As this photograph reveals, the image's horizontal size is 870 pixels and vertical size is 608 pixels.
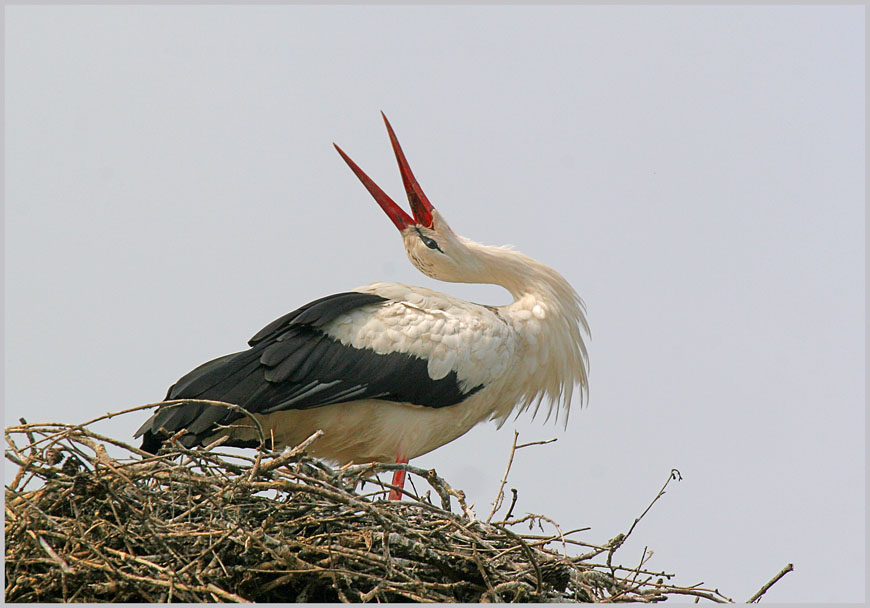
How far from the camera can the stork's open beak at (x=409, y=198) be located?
17.0 ft

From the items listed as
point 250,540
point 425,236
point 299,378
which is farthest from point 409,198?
point 250,540

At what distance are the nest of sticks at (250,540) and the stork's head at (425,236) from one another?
1779 mm

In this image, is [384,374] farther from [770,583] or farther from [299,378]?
[770,583]

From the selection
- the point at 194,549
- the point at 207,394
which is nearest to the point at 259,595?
the point at 194,549

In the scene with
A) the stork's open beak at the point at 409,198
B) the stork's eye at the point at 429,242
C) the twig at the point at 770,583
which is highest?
the stork's open beak at the point at 409,198

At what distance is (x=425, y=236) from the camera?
5125 mm

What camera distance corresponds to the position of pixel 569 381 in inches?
196

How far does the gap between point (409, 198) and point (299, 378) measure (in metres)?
1.22

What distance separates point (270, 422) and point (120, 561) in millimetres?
1440

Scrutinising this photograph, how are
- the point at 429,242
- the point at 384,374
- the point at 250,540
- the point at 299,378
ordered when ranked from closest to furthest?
the point at 250,540 → the point at 299,378 → the point at 384,374 → the point at 429,242

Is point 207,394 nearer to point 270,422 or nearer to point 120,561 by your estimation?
point 270,422

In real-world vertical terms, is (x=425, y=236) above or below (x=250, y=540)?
above

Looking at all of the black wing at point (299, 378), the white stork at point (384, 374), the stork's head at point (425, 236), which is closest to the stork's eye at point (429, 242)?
the stork's head at point (425, 236)

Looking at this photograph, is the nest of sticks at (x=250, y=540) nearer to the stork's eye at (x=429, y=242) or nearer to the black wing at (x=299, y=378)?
the black wing at (x=299, y=378)
